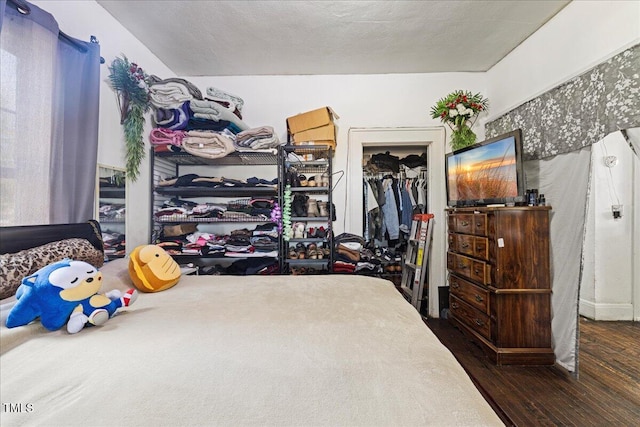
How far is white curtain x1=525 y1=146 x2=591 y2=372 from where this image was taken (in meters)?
1.67

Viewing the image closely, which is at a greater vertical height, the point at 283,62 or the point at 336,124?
the point at 283,62

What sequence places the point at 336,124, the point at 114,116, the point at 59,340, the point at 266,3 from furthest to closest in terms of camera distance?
the point at 336,124 < the point at 114,116 < the point at 266,3 < the point at 59,340

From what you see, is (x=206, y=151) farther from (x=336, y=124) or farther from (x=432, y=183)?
(x=432, y=183)

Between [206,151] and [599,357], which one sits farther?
[206,151]

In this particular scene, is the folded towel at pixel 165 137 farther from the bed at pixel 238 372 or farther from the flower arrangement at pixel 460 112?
the flower arrangement at pixel 460 112

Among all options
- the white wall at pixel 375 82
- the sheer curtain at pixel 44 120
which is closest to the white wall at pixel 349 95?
the white wall at pixel 375 82

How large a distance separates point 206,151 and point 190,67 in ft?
3.28

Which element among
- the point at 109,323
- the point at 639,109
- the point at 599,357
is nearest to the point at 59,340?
the point at 109,323

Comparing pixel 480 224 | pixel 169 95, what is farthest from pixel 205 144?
pixel 480 224

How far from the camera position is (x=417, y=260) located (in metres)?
2.53

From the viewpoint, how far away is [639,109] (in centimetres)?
131

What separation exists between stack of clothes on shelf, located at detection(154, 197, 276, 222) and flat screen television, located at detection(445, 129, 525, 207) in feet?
5.64

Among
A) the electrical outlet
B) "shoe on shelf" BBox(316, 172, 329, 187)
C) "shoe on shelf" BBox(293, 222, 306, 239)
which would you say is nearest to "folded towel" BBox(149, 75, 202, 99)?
"shoe on shelf" BBox(316, 172, 329, 187)

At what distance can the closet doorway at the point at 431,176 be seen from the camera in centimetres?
267
